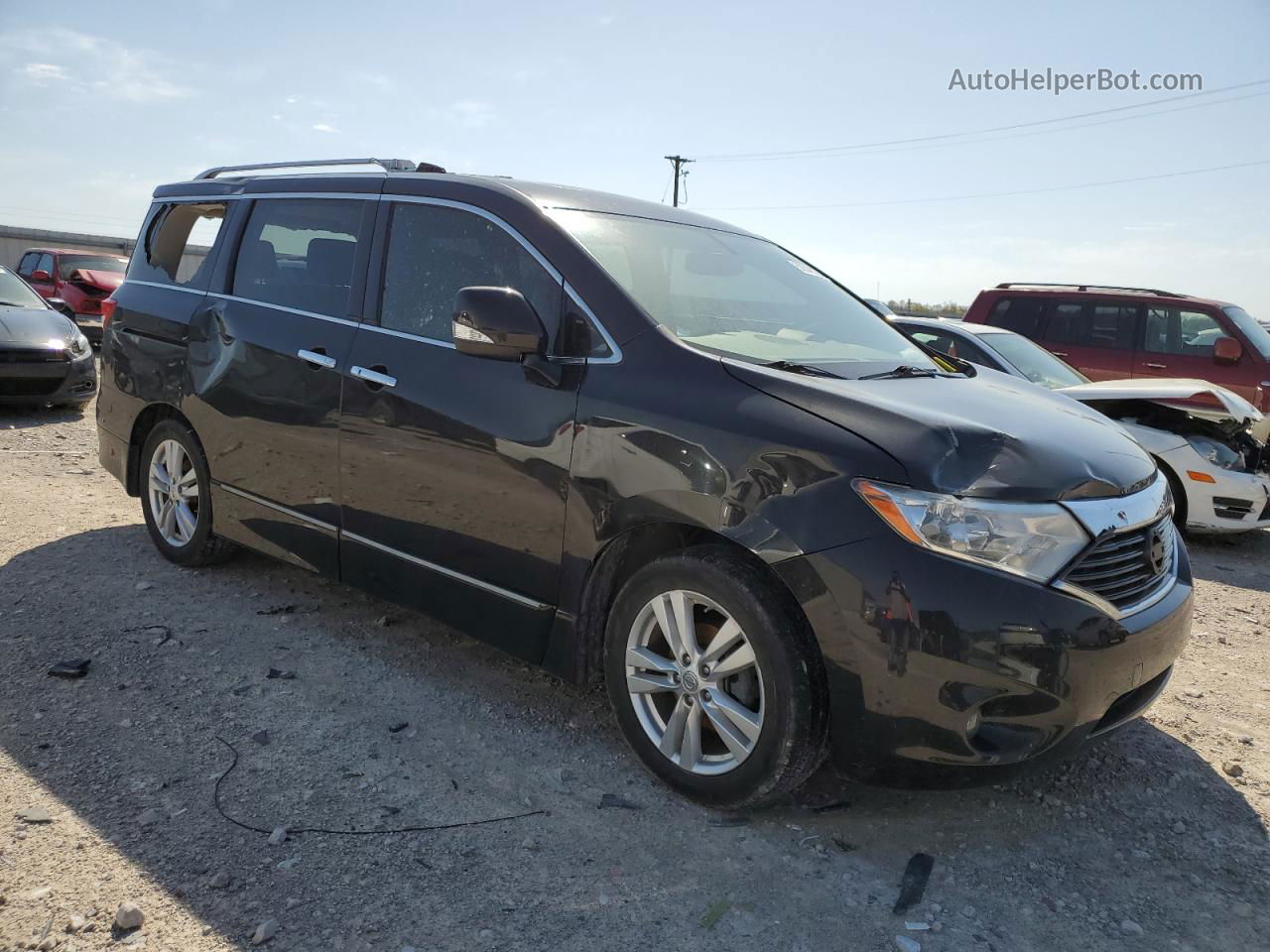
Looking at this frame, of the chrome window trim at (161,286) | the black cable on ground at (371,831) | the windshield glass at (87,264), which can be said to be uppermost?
the windshield glass at (87,264)

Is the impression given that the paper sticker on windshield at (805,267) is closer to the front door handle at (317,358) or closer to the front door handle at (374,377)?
the front door handle at (374,377)

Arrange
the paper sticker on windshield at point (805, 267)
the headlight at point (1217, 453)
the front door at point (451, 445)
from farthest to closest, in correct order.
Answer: the headlight at point (1217, 453) < the paper sticker on windshield at point (805, 267) < the front door at point (451, 445)

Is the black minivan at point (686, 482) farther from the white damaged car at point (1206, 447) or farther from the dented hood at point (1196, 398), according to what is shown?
the white damaged car at point (1206, 447)

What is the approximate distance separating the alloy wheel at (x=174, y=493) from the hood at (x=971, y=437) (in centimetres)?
318

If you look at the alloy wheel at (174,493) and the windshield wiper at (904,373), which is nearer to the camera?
the windshield wiper at (904,373)

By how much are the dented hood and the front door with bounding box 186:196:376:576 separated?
507cm

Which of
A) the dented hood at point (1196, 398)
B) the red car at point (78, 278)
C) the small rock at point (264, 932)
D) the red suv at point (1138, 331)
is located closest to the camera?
the small rock at point (264, 932)

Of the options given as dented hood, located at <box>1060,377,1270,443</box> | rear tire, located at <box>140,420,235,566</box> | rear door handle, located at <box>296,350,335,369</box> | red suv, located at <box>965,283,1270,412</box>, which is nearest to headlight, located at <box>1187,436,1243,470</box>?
dented hood, located at <box>1060,377,1270,443</box>

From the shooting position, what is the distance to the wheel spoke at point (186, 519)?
4895 millimetres

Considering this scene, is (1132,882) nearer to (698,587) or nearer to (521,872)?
(698,587)

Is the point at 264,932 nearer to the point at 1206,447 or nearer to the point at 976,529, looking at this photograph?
the point at 976,529

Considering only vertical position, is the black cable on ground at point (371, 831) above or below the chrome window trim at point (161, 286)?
below

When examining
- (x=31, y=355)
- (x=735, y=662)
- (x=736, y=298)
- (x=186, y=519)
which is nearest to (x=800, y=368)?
(x=736, y=298)

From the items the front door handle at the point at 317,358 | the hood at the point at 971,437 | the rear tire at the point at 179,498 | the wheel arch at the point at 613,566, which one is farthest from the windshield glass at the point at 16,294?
the hood at the point at 971,437
